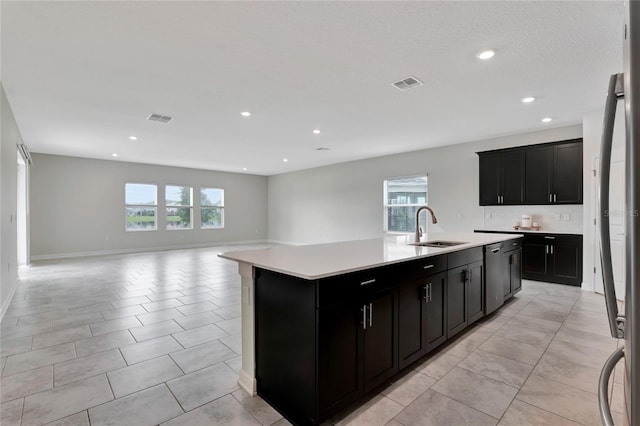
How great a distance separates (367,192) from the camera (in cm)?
859

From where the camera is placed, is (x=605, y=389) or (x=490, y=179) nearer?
(x=605, y=389)

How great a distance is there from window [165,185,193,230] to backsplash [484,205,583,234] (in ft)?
28.8

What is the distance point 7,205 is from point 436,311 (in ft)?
17.7

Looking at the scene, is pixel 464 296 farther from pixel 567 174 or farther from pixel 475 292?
pixel 567 174

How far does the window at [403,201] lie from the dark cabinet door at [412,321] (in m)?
5.16

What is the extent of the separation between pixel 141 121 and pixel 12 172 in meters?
1.93

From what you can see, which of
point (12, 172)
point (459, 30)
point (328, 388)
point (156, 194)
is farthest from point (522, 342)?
point (156, 194)

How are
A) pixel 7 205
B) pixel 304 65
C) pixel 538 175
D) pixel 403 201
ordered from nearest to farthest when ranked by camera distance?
pixel 304 65
pixel 7 205
pixel 538 175
pixel 403 201

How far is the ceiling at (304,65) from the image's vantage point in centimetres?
232

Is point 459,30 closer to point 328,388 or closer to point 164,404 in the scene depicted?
point 328,388

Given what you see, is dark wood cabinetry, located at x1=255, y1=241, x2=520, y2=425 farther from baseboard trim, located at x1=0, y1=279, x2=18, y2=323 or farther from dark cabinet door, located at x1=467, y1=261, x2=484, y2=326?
baseboard trim, located at x1=0, y1=279, x2=18, y2=323

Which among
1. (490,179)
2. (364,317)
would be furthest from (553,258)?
(364,317)

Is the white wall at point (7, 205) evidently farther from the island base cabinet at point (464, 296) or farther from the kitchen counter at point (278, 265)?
the island base cabinet at point (464, 296)

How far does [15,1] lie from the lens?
217 cm
